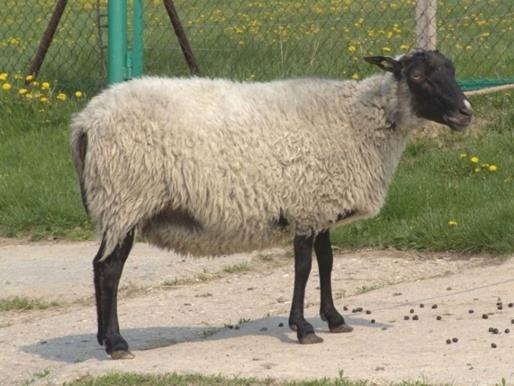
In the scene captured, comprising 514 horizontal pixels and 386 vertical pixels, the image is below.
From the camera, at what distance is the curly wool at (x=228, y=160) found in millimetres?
6516

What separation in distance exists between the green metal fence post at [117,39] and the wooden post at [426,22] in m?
2.29

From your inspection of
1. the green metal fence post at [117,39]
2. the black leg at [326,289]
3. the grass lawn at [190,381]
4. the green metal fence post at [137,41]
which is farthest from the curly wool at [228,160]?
the green metal fence post at [137,41]

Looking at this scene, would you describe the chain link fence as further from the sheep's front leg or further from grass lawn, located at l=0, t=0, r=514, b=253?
the sheep's front leg

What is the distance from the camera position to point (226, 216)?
21.6 ft

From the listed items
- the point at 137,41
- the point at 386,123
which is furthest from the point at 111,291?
the point at 137,41

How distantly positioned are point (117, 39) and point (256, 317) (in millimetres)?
3750

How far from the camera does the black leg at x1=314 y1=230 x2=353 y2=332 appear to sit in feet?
22.6

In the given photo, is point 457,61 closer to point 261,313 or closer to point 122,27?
point 122,27

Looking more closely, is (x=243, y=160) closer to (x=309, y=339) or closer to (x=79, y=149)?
(x=79, y=149)

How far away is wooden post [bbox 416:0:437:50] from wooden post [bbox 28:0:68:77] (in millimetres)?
2852

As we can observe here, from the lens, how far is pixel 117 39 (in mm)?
10359

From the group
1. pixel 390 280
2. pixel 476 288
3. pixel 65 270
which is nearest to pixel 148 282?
pixel 65 270

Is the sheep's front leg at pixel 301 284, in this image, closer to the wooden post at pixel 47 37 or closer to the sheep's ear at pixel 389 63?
the sheep's ear at pixel 389 63

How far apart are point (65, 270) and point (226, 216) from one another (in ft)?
7.14
